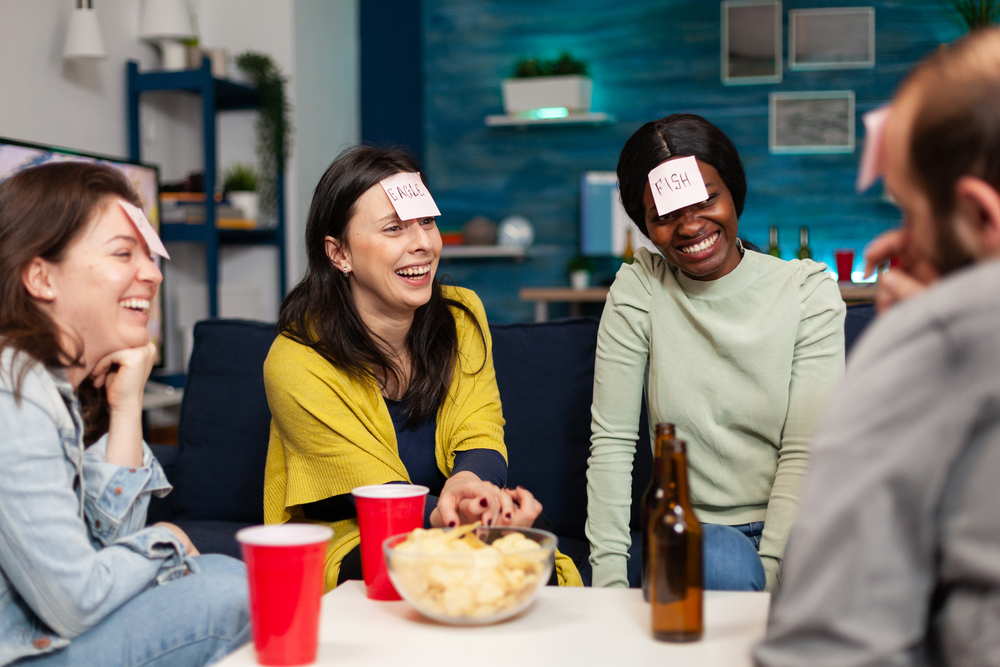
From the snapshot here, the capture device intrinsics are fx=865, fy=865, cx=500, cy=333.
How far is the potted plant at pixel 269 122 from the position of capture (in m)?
4.00

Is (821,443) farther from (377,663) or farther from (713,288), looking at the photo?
(713,288)

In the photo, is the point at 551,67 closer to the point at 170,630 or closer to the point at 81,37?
the point at 81,37

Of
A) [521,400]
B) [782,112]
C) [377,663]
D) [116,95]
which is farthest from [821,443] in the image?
[782,112]

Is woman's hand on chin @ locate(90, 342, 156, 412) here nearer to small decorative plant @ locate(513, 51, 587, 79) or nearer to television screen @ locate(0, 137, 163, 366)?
television screen @ locate(0, 137, 163, 366)

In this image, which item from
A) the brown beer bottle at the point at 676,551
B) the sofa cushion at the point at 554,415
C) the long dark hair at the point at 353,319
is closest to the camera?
the brown beer bottle at the point at 676,551

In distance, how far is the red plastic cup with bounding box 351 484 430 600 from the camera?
104 centimetres

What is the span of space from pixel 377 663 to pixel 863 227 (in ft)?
14.3

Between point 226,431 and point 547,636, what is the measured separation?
4.84 ft

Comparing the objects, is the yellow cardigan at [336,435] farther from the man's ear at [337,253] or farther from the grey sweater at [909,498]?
the grey sweater at [909,498]

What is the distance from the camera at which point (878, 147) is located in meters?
0.73

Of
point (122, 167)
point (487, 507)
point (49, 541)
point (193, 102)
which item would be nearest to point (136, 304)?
point (49, 541)

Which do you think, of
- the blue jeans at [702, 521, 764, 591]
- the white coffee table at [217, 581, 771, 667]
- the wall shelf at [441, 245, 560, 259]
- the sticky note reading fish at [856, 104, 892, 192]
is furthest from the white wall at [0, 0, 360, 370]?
the sticky note reading fish at [856, 104, 892, 192]

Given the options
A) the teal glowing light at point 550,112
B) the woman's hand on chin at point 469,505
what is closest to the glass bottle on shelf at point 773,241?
the teal glowing light at point 550,112

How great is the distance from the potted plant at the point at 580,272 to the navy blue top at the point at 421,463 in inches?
120
